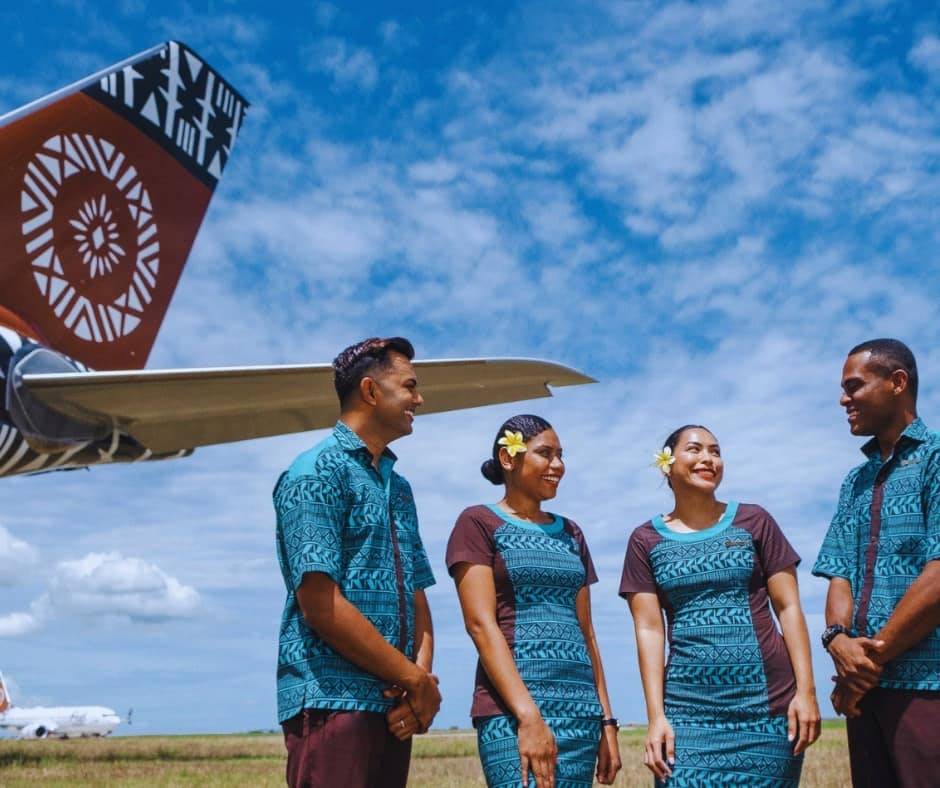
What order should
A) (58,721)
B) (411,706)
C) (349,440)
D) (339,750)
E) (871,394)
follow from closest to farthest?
(339,750) → (411,706) → (349,440) → (871,394) → (58,721)

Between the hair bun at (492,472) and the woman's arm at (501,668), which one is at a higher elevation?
the hair bun at (492,472)

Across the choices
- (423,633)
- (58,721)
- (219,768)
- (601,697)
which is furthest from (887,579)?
(58,721)

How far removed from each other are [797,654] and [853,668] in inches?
15.9

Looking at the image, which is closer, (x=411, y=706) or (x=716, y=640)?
(x=411, y=706)

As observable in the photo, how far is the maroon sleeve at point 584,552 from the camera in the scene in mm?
4086

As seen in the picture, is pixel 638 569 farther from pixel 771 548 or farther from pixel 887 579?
pixel 887 579

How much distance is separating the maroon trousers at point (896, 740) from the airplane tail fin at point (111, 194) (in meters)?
7.61

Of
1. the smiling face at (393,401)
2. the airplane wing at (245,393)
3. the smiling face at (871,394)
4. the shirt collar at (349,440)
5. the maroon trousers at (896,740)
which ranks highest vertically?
the airplane wing at (245,393)

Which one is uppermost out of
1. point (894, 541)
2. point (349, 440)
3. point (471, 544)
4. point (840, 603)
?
point (349, 440)

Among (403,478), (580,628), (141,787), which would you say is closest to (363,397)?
(403,478)

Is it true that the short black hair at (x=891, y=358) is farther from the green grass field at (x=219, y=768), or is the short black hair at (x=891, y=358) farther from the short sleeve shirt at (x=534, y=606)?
the green grass field at (x=219, y=768)

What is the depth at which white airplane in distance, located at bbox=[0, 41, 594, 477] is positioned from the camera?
7.15 metres

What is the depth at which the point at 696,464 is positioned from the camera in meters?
4.19

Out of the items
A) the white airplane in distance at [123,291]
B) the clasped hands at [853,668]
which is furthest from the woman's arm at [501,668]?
the white airplane in distance at [123,291]
